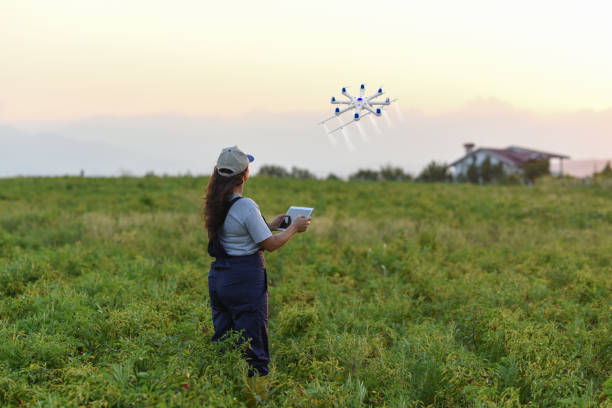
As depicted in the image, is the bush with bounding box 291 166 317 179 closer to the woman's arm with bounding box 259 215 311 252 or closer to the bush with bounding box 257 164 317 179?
the bush with bounding box 257 164 317 179

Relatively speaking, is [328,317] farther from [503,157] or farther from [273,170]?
[503,157]

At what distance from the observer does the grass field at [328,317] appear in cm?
364

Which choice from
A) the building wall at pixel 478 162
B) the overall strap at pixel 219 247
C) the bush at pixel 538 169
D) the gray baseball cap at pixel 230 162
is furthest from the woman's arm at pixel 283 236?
the building wall at pixel 478 162

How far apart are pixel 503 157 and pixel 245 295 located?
5895cm

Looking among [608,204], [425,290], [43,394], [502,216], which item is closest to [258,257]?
[43,394]

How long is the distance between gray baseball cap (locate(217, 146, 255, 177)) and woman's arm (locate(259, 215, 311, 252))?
0.68m

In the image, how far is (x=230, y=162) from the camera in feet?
12.0

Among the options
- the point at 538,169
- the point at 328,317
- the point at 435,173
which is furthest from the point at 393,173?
the point at 328,317

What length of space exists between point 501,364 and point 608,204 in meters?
20.0

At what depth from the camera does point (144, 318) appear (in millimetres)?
4949

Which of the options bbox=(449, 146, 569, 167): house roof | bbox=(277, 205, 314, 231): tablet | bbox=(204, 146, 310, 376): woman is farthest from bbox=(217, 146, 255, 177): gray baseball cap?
bbox=(449, 146, 569, 167): house roof

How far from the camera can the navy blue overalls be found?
3725mm

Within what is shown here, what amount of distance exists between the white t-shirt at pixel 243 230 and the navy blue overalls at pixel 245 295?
0.06m

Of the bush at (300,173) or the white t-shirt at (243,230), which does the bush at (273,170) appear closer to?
the bush at (300,173)
